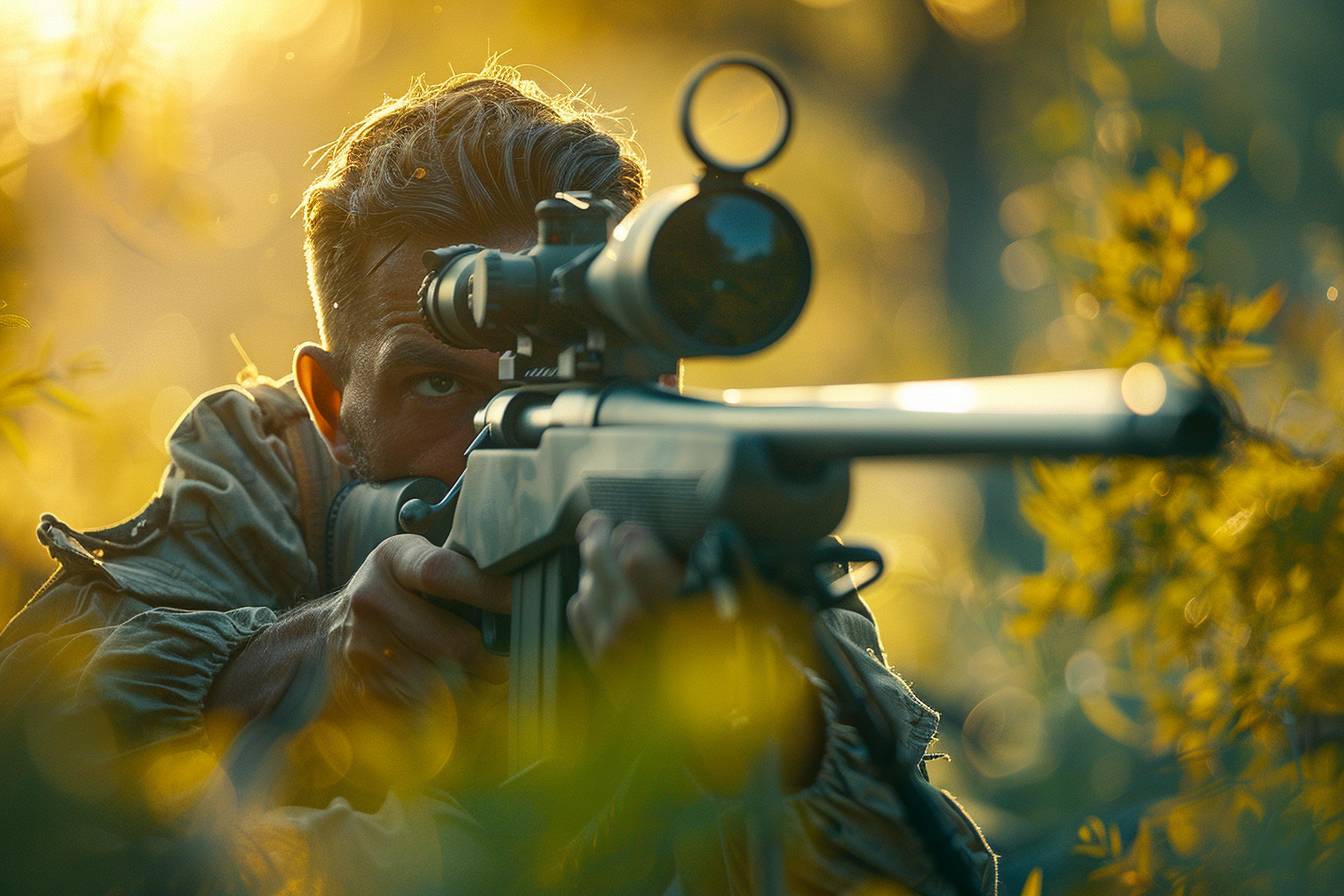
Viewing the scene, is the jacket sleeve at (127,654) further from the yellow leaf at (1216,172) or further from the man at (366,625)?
the yellow leaf at (1216,172)

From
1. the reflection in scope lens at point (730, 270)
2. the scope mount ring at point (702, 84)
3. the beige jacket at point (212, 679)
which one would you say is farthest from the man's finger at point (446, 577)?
the scope mount ring at point (702, 84)

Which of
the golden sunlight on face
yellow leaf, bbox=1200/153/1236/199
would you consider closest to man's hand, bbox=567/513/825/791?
the golden sunlight on face

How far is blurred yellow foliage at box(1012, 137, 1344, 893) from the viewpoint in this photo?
2125 millimetres

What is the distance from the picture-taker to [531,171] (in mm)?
2342

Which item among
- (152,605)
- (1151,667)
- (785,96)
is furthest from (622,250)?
(1151,667)

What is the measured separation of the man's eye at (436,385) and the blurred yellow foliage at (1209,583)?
3.30ft

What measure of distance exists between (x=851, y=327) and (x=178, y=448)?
246 inches

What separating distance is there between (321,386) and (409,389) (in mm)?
342

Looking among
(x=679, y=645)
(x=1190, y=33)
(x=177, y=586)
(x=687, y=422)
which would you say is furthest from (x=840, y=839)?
(x=1190, y=33)

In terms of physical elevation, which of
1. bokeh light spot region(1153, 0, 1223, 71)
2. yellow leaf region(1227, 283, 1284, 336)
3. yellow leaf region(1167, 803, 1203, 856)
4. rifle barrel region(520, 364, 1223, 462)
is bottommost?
yellow leaf region(1167, 803, 1203, 856)

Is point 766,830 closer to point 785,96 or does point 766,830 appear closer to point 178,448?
point 785,96

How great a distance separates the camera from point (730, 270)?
1319 mm

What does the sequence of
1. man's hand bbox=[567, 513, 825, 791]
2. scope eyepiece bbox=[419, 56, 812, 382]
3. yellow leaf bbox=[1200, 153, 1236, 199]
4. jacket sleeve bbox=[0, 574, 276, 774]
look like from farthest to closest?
yellow leaf bbox=[1200, 153, 1236, 199] < jacket sleeve bbox=[0, 574, 276, 774] < scope eyepiece bbox=[419, 56, 812, 382] < man's hand bbox=[567, 513, 825, 791]

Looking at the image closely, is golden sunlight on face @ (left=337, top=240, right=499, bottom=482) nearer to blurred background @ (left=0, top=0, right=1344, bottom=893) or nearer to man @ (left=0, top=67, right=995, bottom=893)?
man @ (left=0, top=67, right=995, bottom=893)
